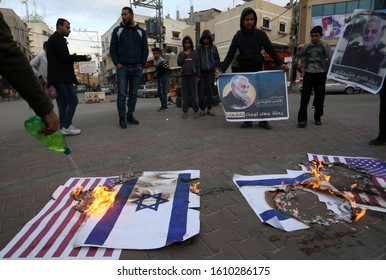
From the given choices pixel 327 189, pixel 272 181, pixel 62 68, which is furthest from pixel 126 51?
pixel 327 189

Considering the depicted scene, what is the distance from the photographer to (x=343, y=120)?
607 cm

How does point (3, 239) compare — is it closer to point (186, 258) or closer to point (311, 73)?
point (186, 258)

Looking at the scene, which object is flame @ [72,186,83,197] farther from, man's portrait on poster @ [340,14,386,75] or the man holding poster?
man's portrait on poster @ [340,14,386,75]

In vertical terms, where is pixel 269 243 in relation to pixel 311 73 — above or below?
below

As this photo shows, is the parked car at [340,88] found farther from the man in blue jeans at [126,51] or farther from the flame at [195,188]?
the flame at [195,188]

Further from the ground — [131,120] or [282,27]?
[282,27]

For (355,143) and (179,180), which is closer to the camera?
(179,180)

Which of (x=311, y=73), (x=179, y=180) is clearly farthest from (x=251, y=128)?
(x=179, y=180)

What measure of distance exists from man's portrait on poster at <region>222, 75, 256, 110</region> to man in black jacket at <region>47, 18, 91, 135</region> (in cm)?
271

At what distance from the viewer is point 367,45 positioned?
4.02m

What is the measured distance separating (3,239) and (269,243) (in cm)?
187

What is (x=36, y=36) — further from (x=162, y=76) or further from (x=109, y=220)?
(x=109, y=220)

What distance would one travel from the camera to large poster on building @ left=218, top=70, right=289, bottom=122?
5199mm

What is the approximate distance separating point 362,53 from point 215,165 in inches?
113
